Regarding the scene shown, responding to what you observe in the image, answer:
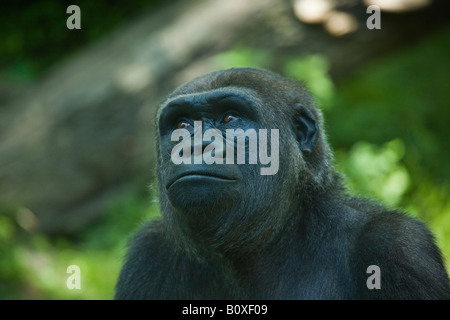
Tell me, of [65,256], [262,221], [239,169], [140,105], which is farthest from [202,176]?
[140,105]

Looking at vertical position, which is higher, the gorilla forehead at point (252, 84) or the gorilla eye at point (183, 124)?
the gorilla forehead at point (252, 84)

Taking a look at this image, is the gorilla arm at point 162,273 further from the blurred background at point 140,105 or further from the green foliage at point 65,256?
the blurred background at point 140,105

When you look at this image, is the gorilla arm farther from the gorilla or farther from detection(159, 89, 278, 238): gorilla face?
detection(159, 89, 278, 238): gorilla face

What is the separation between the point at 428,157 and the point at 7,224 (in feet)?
22.3

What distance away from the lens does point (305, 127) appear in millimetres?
5031

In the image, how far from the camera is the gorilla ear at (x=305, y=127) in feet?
16.3

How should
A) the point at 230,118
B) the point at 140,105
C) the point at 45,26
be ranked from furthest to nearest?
1. the point at 45,26
2. the point at 140,105
3. the point at 230,118

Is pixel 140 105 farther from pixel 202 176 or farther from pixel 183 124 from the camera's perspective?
pixel 202 176

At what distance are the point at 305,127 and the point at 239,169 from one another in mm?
891

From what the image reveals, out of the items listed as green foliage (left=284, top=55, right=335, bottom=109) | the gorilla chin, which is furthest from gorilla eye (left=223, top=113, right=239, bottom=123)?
green foliage (left=284, top=55, right=335, bottom=109)

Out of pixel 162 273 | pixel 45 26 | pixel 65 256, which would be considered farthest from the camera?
pixel 45 26

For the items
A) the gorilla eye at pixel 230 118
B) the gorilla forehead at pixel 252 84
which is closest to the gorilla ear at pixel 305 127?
the gorilla forehead at pixel 252 84
